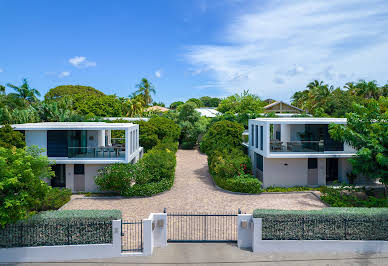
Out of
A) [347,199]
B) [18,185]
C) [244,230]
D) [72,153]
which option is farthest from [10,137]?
[347,199]

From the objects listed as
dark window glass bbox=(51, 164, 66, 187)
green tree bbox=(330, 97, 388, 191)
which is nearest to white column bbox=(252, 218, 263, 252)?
green tree bbox=(330, 97, 388, 191)

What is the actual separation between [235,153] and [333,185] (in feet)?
23.7

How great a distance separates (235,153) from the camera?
2384 centimetres

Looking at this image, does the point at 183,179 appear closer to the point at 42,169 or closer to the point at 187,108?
the point at 42,169

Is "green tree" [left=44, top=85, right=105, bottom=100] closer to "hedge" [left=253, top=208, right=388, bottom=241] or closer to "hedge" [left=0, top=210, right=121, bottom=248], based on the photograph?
"hedge" [left=0, top=210, right=121, bottom=248]

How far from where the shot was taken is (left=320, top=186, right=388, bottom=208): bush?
667 inches

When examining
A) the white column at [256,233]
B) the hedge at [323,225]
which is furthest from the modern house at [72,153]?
the hedge at [323,225]

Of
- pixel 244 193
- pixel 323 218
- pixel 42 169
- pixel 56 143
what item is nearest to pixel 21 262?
pixel 42 169

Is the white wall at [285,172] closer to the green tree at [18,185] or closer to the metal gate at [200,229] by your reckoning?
the metal gate at [200,229]

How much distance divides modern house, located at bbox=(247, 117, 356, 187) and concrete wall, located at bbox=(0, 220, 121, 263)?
12.5 meters

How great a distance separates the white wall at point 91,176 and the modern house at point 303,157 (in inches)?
442

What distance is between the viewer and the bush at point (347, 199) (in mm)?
16938

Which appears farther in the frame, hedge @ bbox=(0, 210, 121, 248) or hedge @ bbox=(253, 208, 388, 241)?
hedge @ bbox=(253, 208, 388, 241)

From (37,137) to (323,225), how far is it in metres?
17.9
